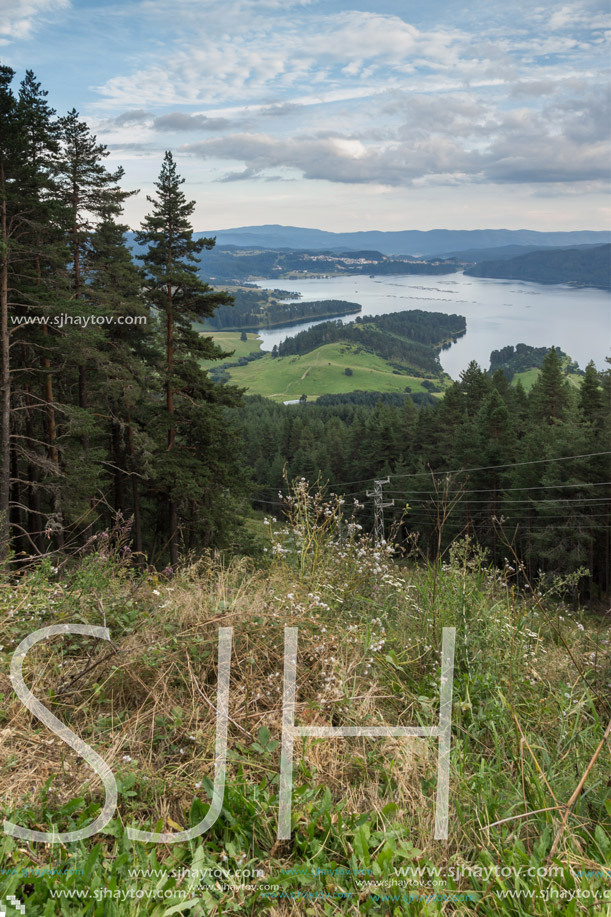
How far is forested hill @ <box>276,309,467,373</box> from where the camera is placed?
16838 centimetres

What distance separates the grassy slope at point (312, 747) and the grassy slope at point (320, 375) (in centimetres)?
12621

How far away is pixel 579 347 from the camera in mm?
131250

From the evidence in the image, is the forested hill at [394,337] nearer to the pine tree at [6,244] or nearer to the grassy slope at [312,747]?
the pine tree at [6,244]

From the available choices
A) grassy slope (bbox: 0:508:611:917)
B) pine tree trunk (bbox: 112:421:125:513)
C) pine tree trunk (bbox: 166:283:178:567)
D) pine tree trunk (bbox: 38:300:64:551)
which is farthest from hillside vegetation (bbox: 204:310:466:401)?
grassy slope (bbox: 0:508:611:917)

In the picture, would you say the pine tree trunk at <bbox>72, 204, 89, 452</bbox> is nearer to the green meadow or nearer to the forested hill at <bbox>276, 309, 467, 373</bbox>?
the green meadow

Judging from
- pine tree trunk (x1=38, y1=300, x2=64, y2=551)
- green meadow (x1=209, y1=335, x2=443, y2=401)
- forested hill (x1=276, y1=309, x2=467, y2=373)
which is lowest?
green meadow (x1=209, y1=335, x2=443, y2=401)

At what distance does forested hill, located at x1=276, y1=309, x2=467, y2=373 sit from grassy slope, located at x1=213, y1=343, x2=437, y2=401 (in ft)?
15.6

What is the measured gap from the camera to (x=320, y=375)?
486ft

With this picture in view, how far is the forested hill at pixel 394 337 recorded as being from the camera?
6629 inches

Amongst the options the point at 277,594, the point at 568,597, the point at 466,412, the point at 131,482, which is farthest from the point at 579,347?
the point at 277,594

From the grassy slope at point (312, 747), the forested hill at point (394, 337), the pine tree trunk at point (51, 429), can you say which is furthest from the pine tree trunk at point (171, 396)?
the forested hill at point (394, 337)

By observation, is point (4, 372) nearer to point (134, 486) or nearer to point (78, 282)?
point (78, 282)

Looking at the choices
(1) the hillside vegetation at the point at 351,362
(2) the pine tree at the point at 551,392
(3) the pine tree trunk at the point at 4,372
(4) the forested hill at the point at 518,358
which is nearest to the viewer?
(3) the pine tree trunk at the point at 4,372

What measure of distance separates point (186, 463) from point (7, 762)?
16.7 meters
